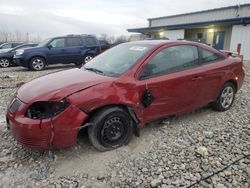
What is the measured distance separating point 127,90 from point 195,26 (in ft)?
65.9

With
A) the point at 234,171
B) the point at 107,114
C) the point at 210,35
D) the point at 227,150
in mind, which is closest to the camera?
the point at 234,171

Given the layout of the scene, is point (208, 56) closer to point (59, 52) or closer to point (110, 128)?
point (110, 128)

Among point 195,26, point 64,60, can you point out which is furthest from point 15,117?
point 195,26

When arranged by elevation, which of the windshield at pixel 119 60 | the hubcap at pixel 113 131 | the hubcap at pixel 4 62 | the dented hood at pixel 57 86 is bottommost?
the hubcap at pixel 4 62

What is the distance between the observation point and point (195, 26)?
21906 mm

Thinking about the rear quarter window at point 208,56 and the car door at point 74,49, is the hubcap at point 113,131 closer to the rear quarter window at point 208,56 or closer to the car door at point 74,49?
the rear quarter window at point 208,56

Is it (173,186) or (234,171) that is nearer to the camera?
(173,186)

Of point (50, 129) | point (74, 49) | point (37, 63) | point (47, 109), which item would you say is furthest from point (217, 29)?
point (50, 129)

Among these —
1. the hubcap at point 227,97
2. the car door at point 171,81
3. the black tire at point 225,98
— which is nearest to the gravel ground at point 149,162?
the car door at point 171,81

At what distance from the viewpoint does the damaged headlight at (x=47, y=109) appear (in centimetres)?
317

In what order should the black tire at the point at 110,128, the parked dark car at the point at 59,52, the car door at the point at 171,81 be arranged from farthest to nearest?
the parked dark car at the point at 59,52 → the car door at the point at 171,81 → the black tire at the point at 110,128

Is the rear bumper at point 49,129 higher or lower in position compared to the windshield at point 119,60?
lower

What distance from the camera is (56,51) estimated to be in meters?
12.6

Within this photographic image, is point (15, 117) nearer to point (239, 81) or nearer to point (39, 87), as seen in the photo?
point (39, 87)
